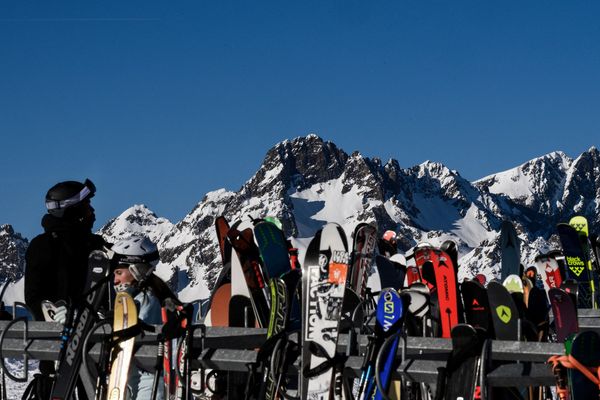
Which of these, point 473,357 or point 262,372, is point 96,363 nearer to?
point 262,372

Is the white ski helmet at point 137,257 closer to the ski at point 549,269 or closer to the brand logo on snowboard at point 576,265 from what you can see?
the brand logo on snowboard at point 576,265

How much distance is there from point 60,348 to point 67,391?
0.25 metres

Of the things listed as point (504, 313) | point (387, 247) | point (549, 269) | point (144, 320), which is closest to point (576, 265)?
point (549, 269)

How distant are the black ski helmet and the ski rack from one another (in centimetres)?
81

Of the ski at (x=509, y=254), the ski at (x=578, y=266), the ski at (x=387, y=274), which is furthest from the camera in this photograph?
the ski at (x=509, y=254)

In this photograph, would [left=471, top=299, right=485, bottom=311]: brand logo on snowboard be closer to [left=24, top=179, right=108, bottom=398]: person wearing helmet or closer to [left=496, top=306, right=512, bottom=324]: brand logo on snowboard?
[left=496, top=306, right=512, bottom=324]: brand logo on snowboard

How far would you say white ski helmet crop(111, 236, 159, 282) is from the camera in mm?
6539

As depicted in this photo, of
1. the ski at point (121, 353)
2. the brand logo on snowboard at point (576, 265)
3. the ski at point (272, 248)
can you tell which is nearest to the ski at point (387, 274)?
the ski at point (272, 248)

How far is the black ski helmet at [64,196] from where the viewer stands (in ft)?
21.9

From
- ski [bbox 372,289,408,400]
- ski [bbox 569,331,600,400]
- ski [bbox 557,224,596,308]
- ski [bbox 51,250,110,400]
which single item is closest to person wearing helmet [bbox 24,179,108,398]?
ski [bbox 51,250,110,400]

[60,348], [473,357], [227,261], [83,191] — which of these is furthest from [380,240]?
[473,357]

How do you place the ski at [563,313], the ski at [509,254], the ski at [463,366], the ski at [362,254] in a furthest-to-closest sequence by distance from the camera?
the ski at [509,254]
the ski at [362,254]
the ski at [563,313]
the ski at [463,366]

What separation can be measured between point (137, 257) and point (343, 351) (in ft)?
5.87

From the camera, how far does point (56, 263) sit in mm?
6574
